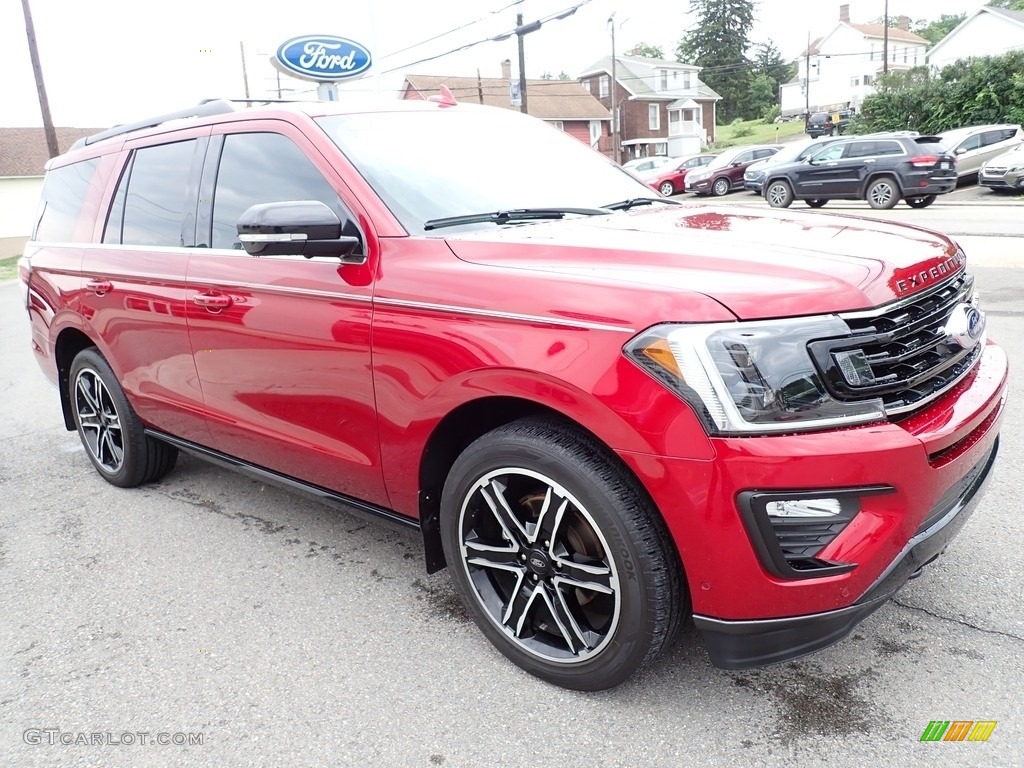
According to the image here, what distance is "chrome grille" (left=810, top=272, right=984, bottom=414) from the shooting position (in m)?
2.04

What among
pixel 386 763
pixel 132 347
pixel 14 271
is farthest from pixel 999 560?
pixel 14 271

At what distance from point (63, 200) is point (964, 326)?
4683 mm

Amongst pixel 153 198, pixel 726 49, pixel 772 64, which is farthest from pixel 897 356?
pixel 772 64

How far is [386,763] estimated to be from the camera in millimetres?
2324

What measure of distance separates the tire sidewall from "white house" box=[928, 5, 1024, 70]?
184 ft

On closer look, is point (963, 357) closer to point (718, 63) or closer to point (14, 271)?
point (14, 271)

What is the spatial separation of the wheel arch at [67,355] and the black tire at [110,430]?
0.19ft

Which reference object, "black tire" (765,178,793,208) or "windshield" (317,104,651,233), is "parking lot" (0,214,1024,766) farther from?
"black tire" (765,178,793,208)

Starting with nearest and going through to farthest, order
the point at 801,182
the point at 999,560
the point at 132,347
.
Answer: the point at 999,560 → the point at 132,347 → the point at 801,182

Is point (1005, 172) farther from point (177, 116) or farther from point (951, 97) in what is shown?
point (177, 116)

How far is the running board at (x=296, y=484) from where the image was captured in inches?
119

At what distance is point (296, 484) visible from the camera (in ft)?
11.2

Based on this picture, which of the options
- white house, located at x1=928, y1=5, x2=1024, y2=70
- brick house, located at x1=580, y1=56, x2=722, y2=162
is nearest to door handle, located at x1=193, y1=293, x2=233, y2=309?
white house, located at x1=928, y1=5, x2=1024, y2=70

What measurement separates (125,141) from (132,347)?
1.12m
